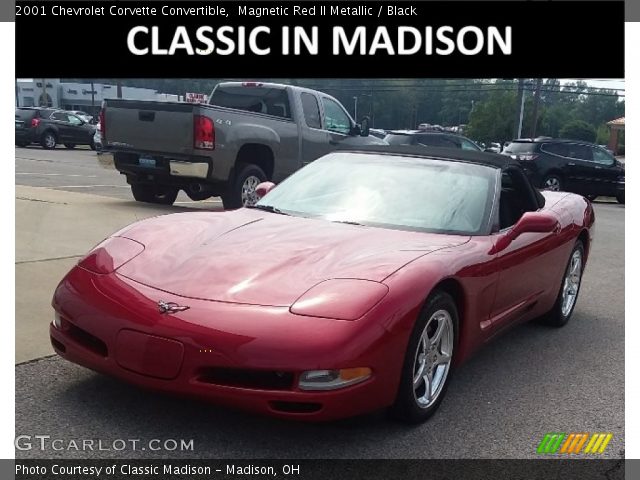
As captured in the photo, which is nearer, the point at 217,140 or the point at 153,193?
the point at 217,140

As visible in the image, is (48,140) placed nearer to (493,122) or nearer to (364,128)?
(364,128)

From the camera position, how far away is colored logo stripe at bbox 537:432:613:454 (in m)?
3.33

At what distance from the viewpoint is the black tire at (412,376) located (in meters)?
3.21

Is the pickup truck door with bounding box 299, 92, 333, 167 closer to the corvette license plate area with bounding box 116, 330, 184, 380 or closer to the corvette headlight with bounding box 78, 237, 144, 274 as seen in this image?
the corvette headlight with bounding box 78, 237, 144, 274

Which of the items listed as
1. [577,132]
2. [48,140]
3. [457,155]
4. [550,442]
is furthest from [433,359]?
[577,132]

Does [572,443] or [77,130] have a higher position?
[77,130]

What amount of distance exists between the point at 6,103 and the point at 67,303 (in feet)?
7.86

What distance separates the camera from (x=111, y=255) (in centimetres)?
361

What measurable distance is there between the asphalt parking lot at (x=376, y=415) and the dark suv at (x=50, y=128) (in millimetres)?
21716

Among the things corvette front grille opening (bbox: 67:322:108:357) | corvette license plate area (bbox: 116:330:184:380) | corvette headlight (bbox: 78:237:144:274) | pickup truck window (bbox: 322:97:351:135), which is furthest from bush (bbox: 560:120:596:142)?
corvette license plate area (bbox: 116:330:184:380)

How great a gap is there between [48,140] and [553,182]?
1844 centimetres

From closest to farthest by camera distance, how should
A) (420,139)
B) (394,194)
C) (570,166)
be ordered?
(394,194) → (570,166) → (420,139)

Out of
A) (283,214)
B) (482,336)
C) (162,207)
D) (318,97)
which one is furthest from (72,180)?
(482,336)

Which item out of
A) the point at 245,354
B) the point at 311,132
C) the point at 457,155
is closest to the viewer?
the point at 245,354
